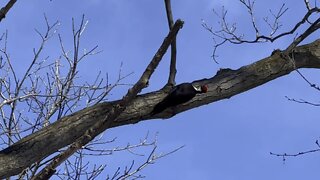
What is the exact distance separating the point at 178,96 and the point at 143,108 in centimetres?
23

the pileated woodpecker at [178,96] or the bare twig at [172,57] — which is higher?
the bare twig at [172,57]

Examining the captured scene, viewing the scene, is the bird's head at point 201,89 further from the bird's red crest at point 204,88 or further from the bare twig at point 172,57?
the bare twig at point 172,57

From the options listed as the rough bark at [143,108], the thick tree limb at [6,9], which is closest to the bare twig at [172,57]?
the rough bark at [143,108]

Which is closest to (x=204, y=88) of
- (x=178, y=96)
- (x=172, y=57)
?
(x=178, y=96)

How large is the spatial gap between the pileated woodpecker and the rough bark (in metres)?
0.04

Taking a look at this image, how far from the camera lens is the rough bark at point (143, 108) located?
10.8 feet

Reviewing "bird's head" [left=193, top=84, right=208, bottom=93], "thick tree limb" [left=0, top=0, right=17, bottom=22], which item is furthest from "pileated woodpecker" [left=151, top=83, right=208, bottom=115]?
"thick tree limb" [left=0, top=0, right=17, bottom=22]

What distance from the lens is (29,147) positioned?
3299 millimetres

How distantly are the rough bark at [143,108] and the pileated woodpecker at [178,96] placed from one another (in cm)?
4

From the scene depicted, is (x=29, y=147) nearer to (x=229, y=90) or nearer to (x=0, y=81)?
(x=229, y=90)

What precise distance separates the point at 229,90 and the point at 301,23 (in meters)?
→ 1.20

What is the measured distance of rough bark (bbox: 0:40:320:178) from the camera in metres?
3.29

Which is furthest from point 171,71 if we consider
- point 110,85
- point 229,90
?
point 110,85

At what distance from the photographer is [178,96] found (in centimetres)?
361
